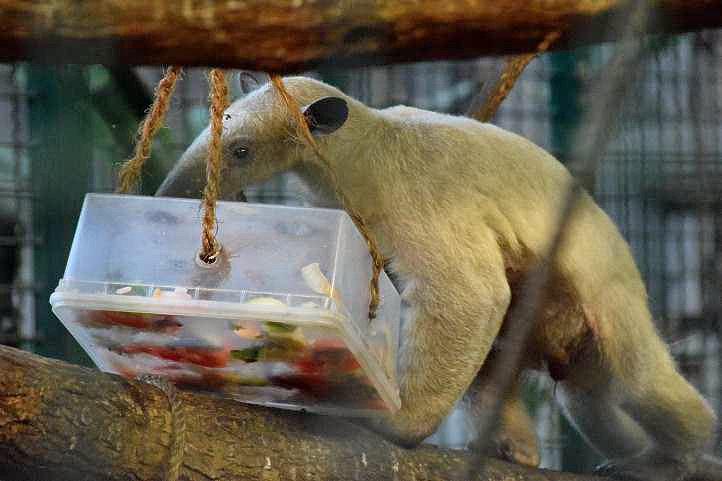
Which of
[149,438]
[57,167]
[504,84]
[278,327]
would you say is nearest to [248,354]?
[278,327]

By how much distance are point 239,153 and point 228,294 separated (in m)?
0.80

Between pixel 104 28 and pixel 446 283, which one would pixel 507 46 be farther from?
pixel 446 283

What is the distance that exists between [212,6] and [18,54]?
227 mm

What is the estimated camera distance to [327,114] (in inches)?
99.7

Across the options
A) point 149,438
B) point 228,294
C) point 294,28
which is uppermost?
point 294,28

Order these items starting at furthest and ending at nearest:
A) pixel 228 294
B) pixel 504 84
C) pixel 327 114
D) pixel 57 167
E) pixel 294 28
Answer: pixel 57 167 < pixel 504 84 < pixel 327 114 < pixel 228 294 < pixel 294 28

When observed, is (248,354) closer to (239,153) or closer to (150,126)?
(150,126)

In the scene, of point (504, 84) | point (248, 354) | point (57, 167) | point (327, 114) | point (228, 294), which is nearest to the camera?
point (228, 294)

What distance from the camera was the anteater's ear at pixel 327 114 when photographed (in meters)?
2.51

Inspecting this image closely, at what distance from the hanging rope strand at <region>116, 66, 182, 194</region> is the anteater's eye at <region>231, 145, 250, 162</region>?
53cm

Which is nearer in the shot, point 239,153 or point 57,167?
point 239,153

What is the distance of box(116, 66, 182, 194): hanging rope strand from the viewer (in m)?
1.99

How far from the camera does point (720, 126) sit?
5.36 meters

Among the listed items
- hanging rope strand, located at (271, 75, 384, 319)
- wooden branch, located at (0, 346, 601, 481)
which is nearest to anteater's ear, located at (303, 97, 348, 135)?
hanging rope strand, located at (271, 75, 384, 319)
